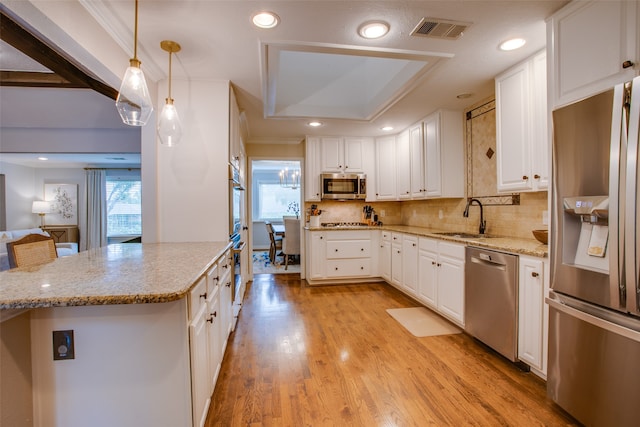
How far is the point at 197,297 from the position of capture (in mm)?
1378

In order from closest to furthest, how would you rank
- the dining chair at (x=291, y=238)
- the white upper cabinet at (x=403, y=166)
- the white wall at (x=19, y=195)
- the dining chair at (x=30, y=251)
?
the dining chair at (x=30, y=251) → the white upper cabinet at (x=403, y=166) → the dining chair at (x=291, y=238) → the white wall at (x=19, y=195)

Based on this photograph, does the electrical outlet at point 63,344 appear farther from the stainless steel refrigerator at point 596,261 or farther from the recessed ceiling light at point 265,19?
the stainless steel refrigerator at point 596,261

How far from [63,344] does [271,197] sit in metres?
7.82

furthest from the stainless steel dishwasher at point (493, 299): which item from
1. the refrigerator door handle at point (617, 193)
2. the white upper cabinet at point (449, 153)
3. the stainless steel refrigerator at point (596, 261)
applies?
the white upper cabinet at point (449, 153)

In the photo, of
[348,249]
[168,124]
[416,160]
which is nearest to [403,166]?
[416,160]

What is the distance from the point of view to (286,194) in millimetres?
8898

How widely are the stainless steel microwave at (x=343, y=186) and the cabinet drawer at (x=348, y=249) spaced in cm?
71

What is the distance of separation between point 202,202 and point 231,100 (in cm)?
102

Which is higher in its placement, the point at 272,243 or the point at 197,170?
the point at 197,170

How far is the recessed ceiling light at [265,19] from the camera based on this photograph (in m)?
1.71

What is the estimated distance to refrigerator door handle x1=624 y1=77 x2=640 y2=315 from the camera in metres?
1.24

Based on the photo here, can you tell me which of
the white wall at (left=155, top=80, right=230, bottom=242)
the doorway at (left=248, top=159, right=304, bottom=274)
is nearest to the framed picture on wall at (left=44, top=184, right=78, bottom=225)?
the doorway at (left=248, top=159, right=304, bottom=274)

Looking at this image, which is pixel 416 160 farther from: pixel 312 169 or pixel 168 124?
pixel 168 124

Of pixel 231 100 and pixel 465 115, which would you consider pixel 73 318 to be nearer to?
pixel 231 100
